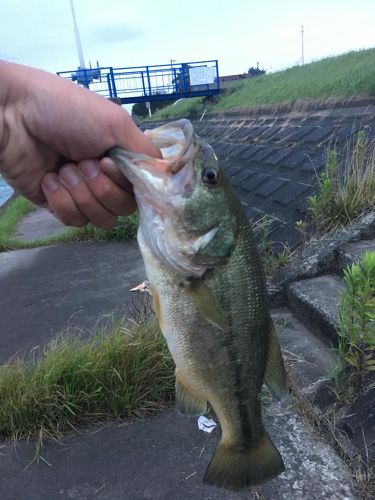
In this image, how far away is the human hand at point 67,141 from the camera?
1.70 meters

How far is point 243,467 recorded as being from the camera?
177 cm

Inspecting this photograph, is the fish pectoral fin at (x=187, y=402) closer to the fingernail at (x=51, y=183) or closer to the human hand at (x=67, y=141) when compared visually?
the human hand at (x=67, y=141)

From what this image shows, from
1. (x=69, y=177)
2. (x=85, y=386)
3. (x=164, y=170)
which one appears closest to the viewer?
(x=164, y=170)

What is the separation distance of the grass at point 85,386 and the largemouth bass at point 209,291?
5.24 feet

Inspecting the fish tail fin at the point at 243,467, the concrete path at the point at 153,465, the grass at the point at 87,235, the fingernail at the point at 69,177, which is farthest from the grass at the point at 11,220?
the fish tail fin at the point at 243,467

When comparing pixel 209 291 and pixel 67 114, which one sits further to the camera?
pixel 67 114

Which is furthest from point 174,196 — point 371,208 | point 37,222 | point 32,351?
point 37,222

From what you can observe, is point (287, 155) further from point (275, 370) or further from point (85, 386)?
point (275, 370)

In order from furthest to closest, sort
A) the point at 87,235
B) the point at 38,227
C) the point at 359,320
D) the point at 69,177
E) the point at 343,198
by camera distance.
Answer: the point at 38,227 → the point at 87,235 → the point at 343,198 → the point at 359,320 → the point at 69,177

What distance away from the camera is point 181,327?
5.50ft

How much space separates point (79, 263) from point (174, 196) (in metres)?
5.58

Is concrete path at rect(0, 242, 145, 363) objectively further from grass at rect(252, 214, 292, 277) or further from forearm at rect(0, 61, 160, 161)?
forearm at rect(0, 61, 160, 161)

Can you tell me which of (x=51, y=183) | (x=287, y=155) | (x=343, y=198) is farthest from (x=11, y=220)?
(x=51, y=183)

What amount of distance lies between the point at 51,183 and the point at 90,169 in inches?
8.3
